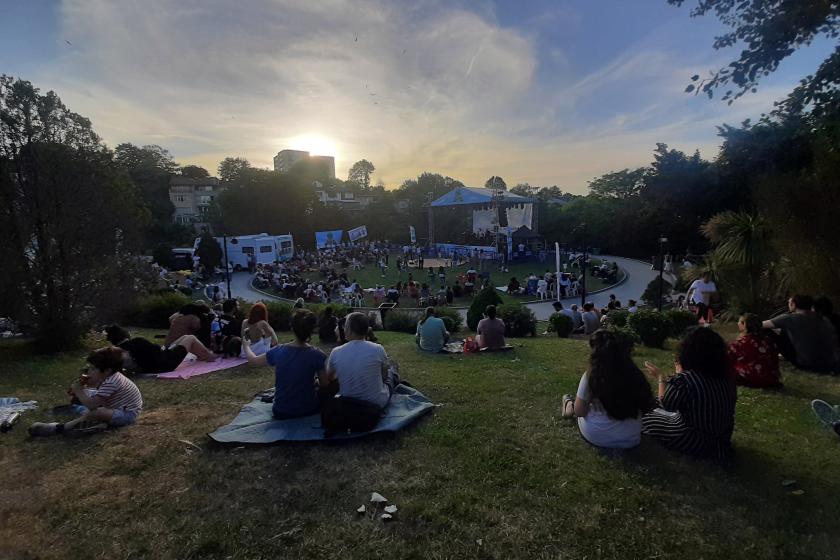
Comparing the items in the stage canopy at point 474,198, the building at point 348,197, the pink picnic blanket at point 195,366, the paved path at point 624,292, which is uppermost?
the building at point 348,197

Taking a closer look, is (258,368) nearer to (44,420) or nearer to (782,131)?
(44,420)

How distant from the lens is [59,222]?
8.37 meters

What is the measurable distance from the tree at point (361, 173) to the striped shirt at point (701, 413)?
10284 centimetres

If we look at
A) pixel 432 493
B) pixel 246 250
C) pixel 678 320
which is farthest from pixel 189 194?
pixel 432 493

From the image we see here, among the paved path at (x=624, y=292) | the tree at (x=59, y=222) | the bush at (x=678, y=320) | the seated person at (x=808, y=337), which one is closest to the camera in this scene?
the seated person at (x=808, y=337)

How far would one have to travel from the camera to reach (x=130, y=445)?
394 cm

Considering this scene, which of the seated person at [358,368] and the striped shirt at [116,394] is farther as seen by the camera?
the striped shirt at [116,394]

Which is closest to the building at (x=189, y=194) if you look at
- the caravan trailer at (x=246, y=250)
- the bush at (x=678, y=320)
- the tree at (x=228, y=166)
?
the tree at (x=228, y=166)

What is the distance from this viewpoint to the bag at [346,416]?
391cm

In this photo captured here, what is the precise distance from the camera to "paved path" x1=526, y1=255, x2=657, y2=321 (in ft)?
65.0

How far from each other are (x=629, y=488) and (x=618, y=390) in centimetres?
65

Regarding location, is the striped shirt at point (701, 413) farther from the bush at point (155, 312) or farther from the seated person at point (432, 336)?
the bush at point (155, 312)

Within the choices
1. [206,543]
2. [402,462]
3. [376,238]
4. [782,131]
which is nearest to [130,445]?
A: [206,543]

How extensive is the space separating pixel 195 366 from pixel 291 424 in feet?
12.1
